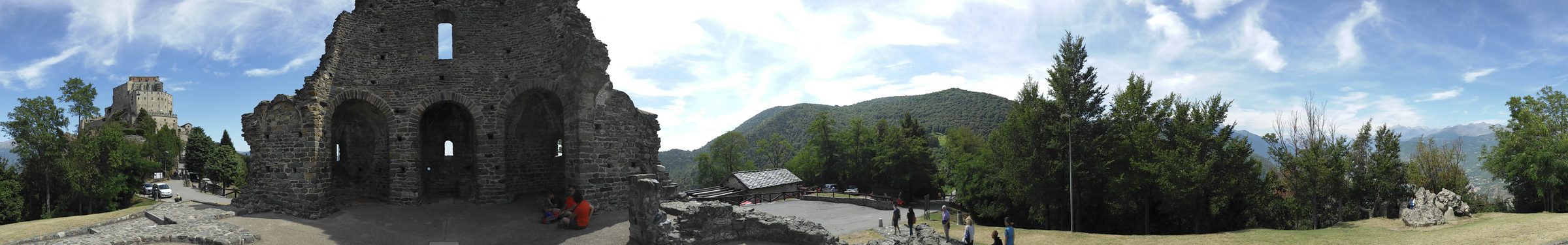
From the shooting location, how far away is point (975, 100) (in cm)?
9712

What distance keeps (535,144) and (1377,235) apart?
82.1 feet

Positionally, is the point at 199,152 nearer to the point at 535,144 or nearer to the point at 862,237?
the point at 535,144

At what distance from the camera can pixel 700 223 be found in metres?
12.9

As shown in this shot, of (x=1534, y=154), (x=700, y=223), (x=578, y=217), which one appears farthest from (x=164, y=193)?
(x=1534, y=154)

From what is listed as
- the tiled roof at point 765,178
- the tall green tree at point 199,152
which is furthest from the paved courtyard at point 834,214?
the tall green tree at point 199,152

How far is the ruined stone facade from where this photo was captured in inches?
599

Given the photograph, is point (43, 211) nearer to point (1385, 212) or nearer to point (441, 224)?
point (441, 224)

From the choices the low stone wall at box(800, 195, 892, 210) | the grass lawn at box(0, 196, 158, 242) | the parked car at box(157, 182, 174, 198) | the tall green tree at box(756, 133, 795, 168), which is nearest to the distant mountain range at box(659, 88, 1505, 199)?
the tall green tree at box(756, 133, 795, 168)

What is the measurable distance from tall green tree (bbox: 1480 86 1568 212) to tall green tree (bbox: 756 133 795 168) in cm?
4629

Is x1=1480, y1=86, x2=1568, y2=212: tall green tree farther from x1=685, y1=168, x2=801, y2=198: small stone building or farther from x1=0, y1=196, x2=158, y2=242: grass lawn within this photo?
x1=0, y1=196, x2=158, y2=242: grass lawn

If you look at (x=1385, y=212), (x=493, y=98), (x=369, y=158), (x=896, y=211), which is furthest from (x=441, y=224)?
(x=1385, y=212)

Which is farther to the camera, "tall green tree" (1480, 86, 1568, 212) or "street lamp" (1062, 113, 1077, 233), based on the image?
"tall green tree" (1480, 86, 1568, 212)

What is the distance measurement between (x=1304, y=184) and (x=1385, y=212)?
23.6ft

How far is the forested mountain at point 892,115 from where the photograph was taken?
84312 mm
